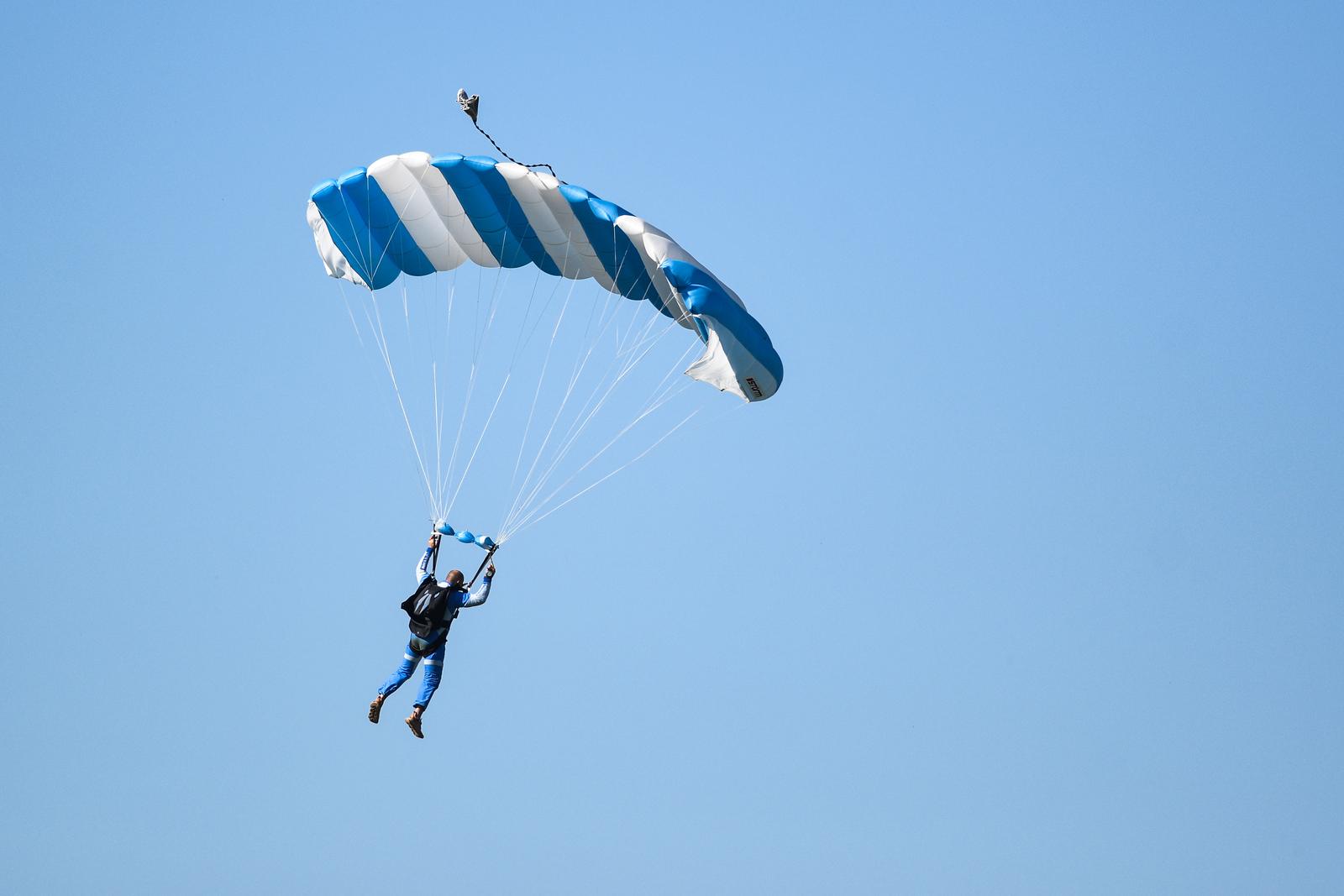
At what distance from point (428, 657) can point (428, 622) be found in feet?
1.38

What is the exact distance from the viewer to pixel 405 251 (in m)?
21.2

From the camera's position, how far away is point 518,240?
20578mm

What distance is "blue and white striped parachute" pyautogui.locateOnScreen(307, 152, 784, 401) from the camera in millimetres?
19297

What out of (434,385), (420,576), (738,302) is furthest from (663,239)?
(420,576)

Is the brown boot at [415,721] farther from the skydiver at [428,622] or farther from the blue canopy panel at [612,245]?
the blue canopy panel at [612,245]

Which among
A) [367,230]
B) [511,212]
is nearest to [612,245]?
[511,212]

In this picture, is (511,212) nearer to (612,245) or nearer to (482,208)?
(482,208)

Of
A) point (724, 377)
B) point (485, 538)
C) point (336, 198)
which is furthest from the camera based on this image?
point (336, 198)

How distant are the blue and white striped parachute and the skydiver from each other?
9.16ft

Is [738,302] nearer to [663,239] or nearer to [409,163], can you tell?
[663,239]

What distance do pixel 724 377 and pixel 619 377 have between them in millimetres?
911

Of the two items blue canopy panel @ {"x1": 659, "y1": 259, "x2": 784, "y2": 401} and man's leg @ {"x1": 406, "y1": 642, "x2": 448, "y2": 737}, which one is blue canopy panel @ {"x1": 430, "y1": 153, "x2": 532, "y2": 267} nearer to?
blue canopy panel @ {"x1": 659, "y1": 259, "x2": 784, "y2": 401}

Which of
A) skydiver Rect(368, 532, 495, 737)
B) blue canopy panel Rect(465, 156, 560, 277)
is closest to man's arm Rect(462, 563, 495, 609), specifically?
skydiver Rect(368, 532, 495, 737)

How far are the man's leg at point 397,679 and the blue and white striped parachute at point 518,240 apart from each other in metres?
3.37
